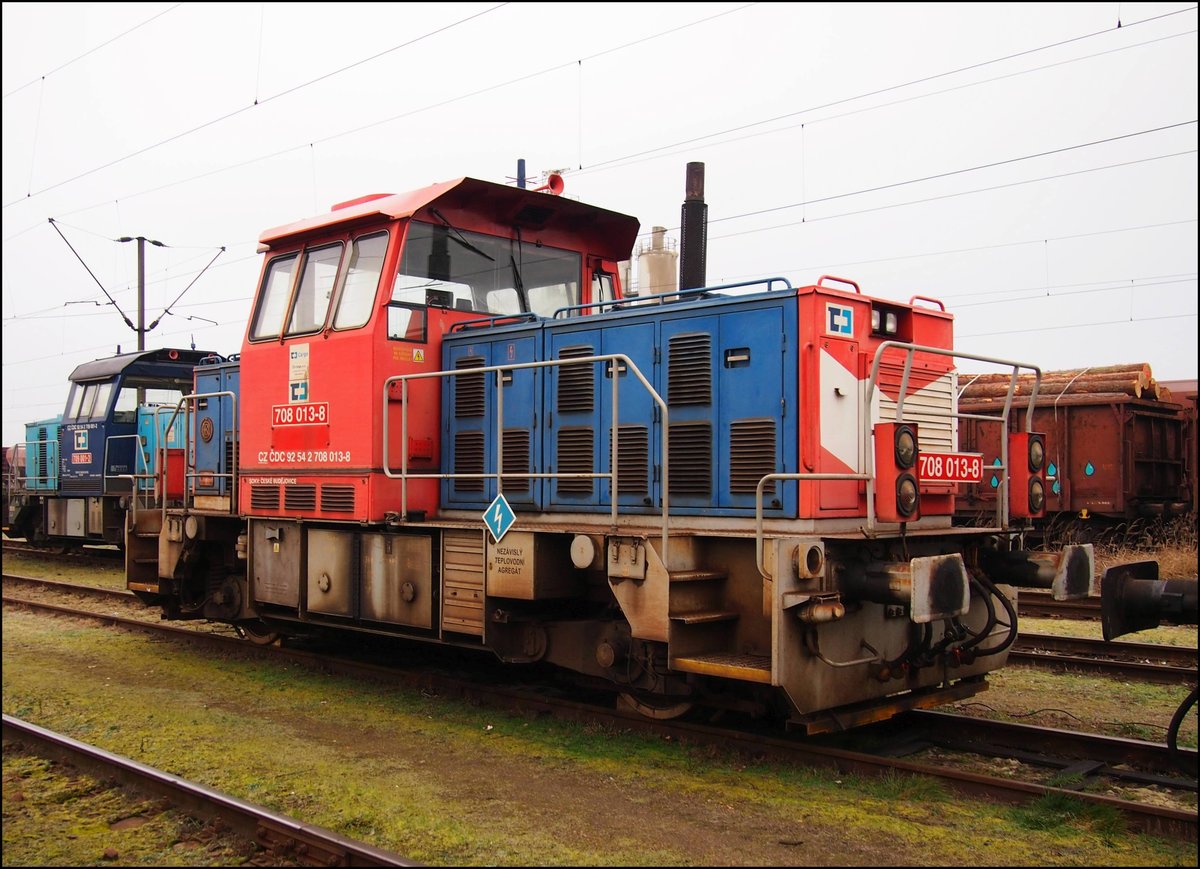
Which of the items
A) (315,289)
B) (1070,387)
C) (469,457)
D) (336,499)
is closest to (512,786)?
(469,457)

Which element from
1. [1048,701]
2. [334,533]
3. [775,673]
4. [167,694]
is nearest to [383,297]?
[334,533]

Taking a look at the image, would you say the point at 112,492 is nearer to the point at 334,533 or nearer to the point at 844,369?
the point at 334,533

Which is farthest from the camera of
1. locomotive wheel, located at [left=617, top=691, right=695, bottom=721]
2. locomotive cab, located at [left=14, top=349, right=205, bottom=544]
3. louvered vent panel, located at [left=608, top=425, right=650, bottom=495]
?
locomotive cab, located at [left=14, top=349, right=205, bottom=544]

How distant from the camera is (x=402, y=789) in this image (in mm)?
5391

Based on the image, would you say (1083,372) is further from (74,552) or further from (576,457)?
(74,552)

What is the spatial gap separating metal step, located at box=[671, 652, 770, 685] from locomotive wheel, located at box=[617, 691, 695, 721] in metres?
0.62

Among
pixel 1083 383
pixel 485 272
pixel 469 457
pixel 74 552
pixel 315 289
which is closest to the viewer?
pixel 469 457

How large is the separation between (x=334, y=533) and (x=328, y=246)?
7.70 feet

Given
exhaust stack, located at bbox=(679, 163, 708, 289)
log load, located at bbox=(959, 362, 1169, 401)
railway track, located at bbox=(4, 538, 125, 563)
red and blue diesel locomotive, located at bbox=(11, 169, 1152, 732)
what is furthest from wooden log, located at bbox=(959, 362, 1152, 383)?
railway track, located at bbox=(4, 538, 125, 563)

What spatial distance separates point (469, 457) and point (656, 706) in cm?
246

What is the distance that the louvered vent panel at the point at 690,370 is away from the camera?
20.9 ft

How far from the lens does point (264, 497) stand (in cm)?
862

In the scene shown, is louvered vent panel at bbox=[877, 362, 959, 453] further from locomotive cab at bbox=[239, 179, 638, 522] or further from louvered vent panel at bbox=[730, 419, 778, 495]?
locomotive cab at bbox=[239, 179, 638, 522]

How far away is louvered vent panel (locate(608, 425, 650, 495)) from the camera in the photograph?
6613mm
